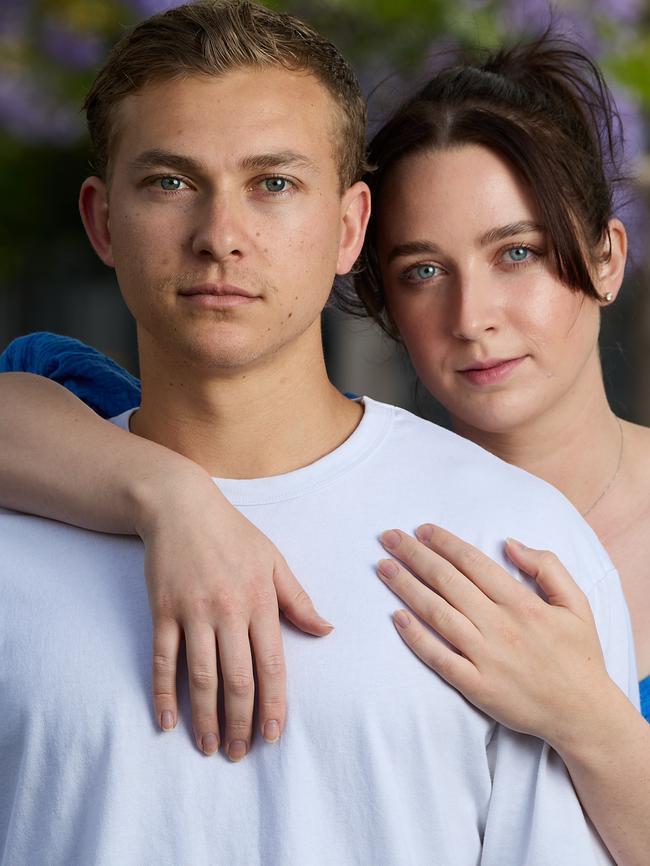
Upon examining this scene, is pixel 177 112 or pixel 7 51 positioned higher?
pixel 7 51

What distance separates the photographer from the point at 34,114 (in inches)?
207

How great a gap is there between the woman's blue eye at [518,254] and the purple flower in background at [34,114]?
3.15 meters

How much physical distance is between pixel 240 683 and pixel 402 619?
232 millimetres

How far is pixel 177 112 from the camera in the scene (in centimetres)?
188

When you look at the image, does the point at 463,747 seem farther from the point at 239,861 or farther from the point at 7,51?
the point at 7,51

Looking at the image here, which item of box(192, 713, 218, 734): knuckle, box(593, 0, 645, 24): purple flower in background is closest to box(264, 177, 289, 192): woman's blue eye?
box(192, 713, 218, 734): knuckle

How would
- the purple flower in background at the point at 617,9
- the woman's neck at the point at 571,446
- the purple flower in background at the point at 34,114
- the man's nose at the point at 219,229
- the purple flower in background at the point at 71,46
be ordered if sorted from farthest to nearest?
the purple flower in background at the point at 34,114
the purple flower in background at the point at 71,46
the purple flower in background at the point at 617,9
the woman's neck at the point at 571,446
the man's nose at the point at 219,229

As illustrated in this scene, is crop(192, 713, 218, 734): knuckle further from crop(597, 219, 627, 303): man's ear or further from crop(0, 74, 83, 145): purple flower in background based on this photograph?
crop(0, 74, 83, 145): purple flower in background

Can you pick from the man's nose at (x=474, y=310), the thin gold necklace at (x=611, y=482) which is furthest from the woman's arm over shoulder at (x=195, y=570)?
the thin gold necklace at (x=611, y=482)

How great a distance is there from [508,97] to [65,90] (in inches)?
120

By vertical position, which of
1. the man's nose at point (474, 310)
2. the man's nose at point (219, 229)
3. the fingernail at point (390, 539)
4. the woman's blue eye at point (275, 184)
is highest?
the man's nose at point (474, 310)

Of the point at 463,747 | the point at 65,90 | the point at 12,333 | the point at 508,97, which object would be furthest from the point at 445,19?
the point at 463,747

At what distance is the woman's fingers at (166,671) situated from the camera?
5.67 ft

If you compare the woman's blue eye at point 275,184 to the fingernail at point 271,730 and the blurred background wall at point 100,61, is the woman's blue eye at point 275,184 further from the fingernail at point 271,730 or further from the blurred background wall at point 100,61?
the blurred background wall at point 100,61
